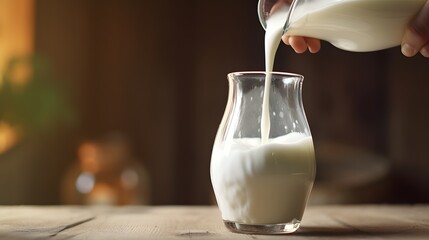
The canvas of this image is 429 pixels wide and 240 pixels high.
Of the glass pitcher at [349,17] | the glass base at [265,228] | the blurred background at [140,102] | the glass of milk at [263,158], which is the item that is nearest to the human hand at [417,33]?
the glass pitcher at [349,17]

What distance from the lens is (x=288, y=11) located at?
0.95 m

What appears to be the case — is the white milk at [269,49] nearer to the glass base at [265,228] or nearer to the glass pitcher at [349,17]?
the glass pitcher at [349,17]

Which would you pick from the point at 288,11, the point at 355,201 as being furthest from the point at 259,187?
the point at 355,201

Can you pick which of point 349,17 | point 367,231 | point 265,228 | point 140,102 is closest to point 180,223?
point 265,228

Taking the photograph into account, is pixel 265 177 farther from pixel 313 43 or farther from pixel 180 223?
pixel 313 43

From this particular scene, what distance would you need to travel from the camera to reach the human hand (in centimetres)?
93

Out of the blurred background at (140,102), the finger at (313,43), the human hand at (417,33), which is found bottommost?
the blurred background at (140,102)

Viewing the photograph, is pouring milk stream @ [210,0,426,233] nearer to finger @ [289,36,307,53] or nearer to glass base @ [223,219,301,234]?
glass base @ [223,219,301,234]

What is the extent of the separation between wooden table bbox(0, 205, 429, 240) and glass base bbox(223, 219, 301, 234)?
0.02 m

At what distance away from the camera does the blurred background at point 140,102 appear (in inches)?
100.0

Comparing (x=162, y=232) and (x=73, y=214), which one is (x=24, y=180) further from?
(x=162, y=232)

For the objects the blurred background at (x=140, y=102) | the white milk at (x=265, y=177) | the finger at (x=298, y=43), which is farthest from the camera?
the blurred background at (x=140, y=102)

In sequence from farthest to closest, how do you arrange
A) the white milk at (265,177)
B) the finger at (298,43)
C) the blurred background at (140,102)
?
the blurred background at (140,102) < the finger at (298,43) < the white milk at (265,177)

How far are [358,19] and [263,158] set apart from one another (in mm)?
266
